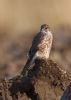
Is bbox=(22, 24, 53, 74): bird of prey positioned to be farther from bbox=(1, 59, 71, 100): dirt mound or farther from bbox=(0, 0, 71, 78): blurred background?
bbox=(0, 0, 71, 78): blurred background

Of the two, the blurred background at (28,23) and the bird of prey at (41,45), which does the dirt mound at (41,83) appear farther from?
the blurred background at (28,23)

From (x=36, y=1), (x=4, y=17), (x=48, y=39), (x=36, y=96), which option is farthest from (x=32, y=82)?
(x=36, y=1)

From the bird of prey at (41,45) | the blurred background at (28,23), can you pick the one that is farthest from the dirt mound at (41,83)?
the blurred background at (28,23)

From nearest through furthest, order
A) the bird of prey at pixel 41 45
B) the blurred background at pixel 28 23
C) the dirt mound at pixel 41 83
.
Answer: the dirt mound at pixel 41 83 → the bird of prey at pixel 41 45 → the blurred background at pixel 28 23

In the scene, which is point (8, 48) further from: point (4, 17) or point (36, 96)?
point (36, 96)

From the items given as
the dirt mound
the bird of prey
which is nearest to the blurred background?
the bird of prey

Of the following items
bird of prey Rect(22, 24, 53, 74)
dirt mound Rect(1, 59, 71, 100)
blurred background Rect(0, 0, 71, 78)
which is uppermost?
blurred background Rect(0, 0, 71, 78)
